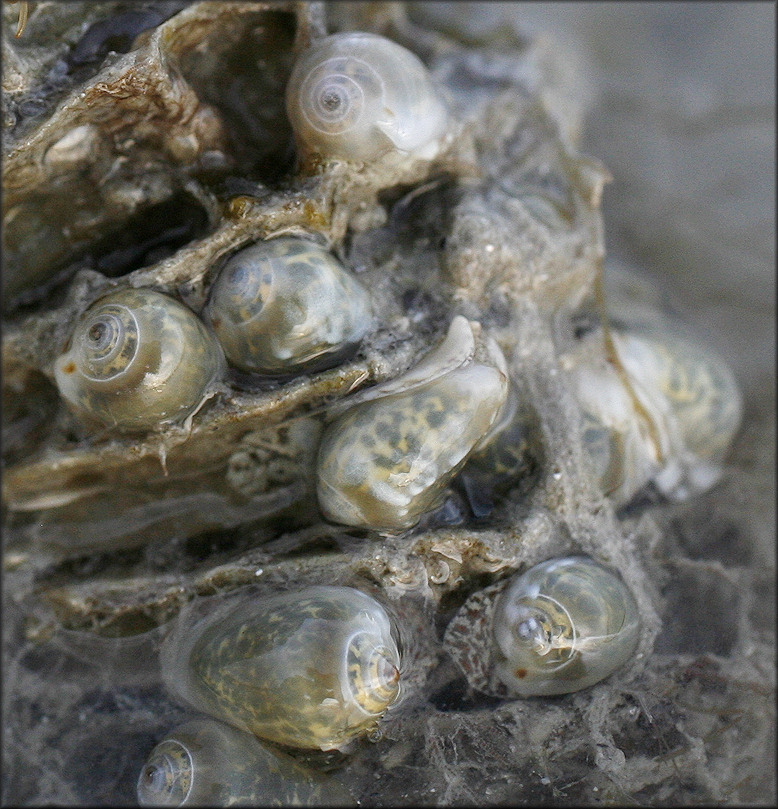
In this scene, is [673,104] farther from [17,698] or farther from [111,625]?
[17,698]

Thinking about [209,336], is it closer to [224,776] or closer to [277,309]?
[277,309]

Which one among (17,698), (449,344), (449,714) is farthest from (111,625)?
(449,344)

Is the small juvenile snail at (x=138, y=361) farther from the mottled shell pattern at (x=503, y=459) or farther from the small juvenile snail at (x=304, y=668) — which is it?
the mottled shell pattern at (x=503, y=459)

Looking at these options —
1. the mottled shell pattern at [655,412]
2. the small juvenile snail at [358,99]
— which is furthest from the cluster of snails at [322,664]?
the small juvenile snail at [358,99]

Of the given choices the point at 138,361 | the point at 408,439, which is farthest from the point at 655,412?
the point at 138,361

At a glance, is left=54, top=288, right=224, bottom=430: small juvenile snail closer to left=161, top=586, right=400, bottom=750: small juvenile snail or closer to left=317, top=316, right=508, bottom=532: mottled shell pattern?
left=317, top=316, right=508, bottom=532: mottled shell pattern

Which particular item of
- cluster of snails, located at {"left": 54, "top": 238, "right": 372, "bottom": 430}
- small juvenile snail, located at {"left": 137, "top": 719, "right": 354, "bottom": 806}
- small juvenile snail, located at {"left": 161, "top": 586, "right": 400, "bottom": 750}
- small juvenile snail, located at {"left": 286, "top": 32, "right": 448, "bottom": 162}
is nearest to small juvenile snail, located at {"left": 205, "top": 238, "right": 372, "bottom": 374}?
cluster of snails, located at {"left": 54, "top": 238, "right": 372, "bottom": 430}

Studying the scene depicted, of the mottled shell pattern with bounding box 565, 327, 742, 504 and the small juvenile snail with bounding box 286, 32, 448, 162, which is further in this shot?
the mottled shell pattern with bounding box 565, 327, 742, 504
